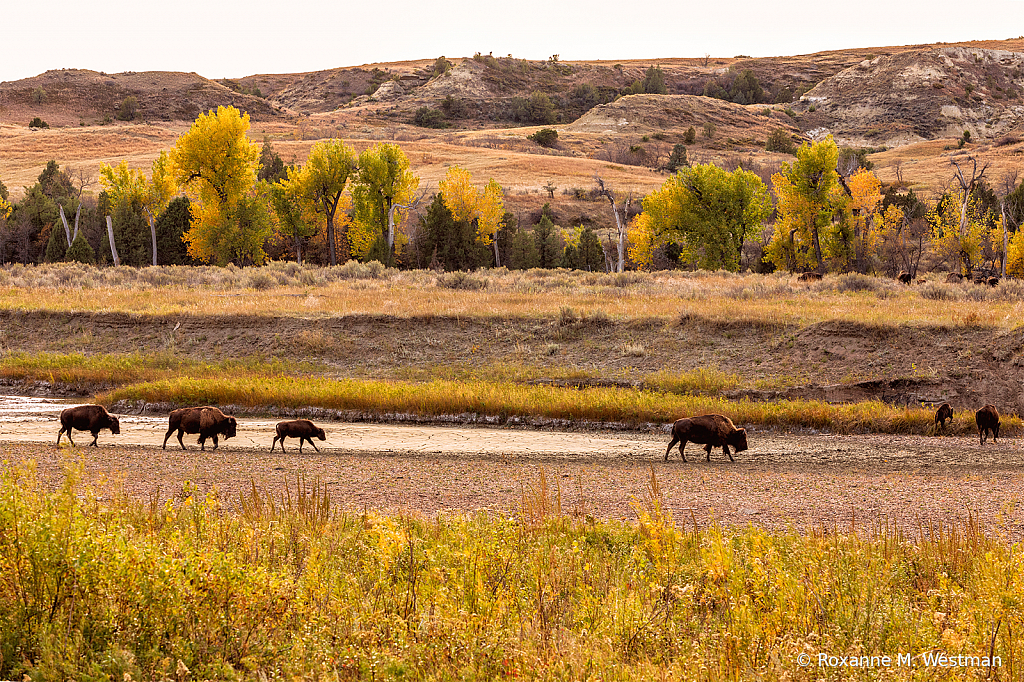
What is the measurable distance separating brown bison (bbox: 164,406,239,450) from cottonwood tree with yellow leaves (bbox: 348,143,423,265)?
156 ft

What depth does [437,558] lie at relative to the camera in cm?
782

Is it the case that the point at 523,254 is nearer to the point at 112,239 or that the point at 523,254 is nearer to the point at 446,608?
the point at 112,239

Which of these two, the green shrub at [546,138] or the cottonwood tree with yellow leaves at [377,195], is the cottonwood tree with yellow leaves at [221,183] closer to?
the cottonwood tree with yellow leaves at [377,195]

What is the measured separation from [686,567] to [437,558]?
8.24 ft

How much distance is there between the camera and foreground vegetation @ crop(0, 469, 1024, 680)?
17.4 ft

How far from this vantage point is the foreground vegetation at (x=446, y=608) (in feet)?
17.4

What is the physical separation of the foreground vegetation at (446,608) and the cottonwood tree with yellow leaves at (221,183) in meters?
55.3

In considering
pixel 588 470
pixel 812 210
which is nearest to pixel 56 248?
pixel 812 210

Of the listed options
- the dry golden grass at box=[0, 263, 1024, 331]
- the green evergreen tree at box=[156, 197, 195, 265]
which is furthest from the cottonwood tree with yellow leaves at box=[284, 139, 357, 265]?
the dry golden grass at box=[0, 263, 1024, 331]

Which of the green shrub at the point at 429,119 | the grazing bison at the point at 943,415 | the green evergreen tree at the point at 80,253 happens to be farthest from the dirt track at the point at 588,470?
the green shrub at the point at 429,119

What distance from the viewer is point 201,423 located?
18.8m

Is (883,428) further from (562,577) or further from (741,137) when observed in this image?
(741,137)

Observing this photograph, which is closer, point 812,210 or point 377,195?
point 812,210

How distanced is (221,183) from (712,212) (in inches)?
1438
